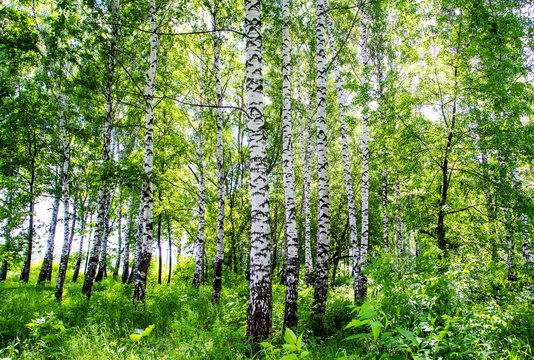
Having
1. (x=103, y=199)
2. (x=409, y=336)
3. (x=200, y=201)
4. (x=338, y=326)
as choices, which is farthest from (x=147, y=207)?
(x=409, y=336)

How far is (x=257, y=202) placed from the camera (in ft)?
14.5

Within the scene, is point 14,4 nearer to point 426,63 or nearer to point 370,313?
point 426,63

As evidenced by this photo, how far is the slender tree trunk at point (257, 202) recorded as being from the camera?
4.08 m

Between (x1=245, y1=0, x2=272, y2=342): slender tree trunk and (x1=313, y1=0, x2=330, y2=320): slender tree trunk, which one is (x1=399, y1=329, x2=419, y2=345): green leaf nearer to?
(x1=245, y1=0, x2=272, y2=342): slender tree trunk

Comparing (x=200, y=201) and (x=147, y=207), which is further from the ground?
(x=200, y=201)

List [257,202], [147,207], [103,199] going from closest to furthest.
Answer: [257,202]
[147,207]
[103,199]

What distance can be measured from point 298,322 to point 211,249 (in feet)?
36.1

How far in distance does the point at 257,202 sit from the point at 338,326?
4480mm

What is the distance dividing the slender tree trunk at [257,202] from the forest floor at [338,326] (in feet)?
1.26

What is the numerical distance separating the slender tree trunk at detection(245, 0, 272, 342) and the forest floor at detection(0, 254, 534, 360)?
38 centimetres

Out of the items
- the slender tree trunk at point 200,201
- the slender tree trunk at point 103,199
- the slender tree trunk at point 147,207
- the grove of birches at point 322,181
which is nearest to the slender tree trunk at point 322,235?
the grove of birches at point 322,181

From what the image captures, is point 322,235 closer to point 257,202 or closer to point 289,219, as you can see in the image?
point 289,219

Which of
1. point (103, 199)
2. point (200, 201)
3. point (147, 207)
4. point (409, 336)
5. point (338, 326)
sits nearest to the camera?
point (409, 336)

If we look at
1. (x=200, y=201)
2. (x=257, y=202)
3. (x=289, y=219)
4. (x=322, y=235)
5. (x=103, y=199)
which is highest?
(x=200, y=201)
